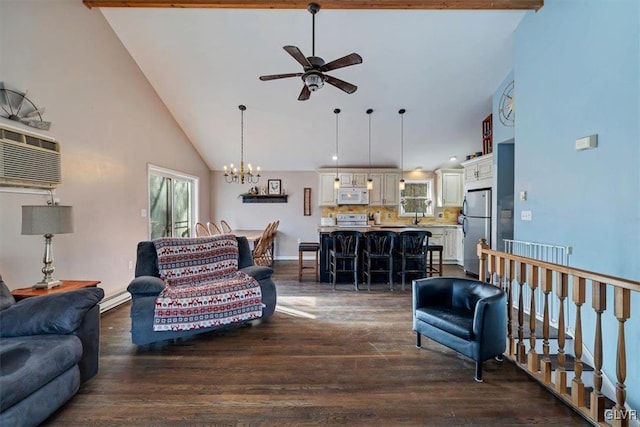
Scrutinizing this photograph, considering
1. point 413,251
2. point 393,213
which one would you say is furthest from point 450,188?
point 413,251

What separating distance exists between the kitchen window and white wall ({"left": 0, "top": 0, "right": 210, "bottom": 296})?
546 centimetres

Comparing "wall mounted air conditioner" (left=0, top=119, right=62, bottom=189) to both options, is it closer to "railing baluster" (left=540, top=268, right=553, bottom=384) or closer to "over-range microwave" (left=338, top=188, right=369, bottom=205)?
"railing baluster" (left=540, top=268, right=553, bottom=384)

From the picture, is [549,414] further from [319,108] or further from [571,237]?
[319,108]

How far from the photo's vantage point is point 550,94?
316cm

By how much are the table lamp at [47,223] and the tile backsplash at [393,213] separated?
5446 mm

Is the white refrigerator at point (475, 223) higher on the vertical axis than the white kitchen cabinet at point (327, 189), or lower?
lower

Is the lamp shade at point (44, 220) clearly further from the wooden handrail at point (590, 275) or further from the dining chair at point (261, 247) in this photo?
the wooden handrail at point (590, 275)

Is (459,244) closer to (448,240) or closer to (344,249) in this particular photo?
(448,240)

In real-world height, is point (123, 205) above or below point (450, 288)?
above

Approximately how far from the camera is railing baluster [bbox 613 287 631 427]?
167cm

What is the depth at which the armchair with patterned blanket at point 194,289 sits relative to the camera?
8.85ft

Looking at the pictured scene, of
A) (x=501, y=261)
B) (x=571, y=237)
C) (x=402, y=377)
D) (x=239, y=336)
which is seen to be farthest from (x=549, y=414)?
(x=239, y=336)

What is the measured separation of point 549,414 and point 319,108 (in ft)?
15.8

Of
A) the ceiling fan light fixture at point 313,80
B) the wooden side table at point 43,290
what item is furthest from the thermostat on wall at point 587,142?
the wooden side table at point 43,290
